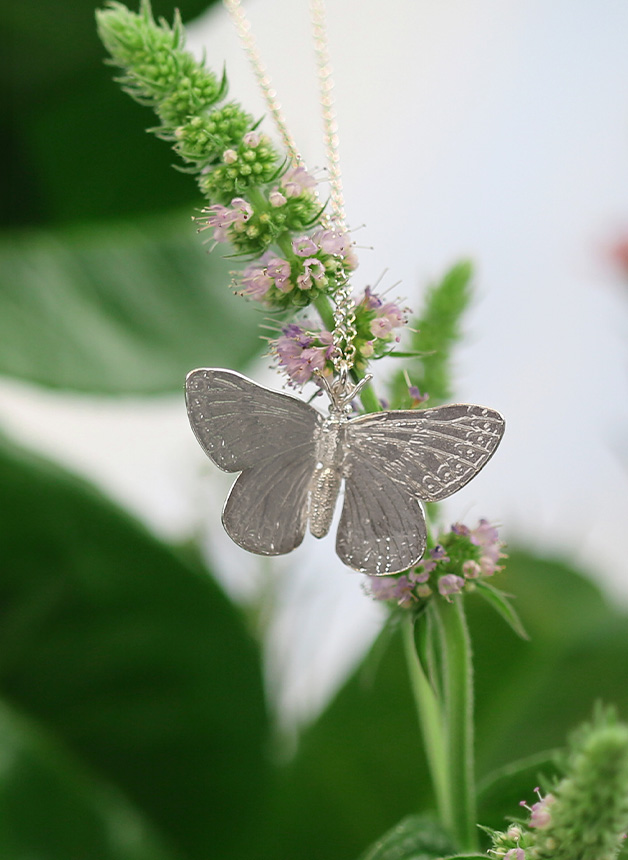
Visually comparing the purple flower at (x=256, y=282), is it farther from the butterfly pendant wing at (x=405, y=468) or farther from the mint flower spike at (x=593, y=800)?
the mint flower spike at (x=593, y=800)

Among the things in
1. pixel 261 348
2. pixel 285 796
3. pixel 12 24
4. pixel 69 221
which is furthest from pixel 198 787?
pixel 12 24

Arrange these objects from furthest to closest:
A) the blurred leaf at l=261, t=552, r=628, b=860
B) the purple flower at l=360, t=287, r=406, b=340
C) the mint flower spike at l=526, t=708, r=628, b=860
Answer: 1. the blurred leaf at l=261, t=552, r=628, b=860
2. the purple flower at l=360, t=287, r=406, b=340
3. the mint flower spike at l=526, t=708, r=628, b=860

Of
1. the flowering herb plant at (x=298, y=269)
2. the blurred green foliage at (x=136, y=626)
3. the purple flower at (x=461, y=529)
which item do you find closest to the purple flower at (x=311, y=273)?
the flowering herb plant at (x=298, y=269)

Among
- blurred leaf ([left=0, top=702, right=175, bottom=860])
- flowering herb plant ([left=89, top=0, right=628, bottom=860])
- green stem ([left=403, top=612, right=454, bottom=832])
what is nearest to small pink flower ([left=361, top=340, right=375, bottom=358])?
flowering herb plant ([left=89, top=0, right=628, bottom=860])

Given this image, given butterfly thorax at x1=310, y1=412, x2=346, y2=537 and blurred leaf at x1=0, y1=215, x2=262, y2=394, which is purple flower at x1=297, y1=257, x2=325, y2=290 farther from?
blurred leaf at x1=0, y1=215, x2=262, y2=394

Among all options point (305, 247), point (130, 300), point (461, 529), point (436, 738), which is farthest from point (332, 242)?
point (130, 300)

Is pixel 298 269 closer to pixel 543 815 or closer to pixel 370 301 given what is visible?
pixel 370 301
